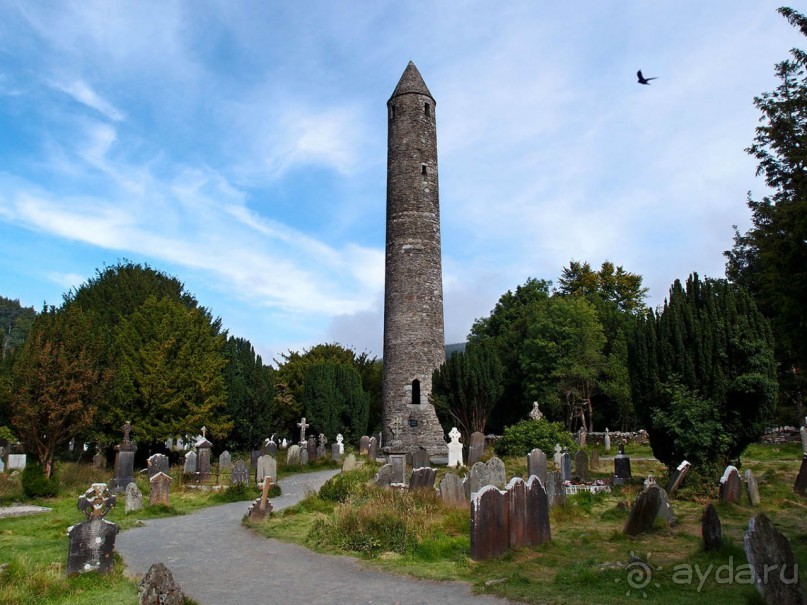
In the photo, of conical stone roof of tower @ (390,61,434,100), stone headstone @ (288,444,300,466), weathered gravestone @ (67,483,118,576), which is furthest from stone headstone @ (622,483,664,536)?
conical stone roof of tower @ (390,61,434,100)

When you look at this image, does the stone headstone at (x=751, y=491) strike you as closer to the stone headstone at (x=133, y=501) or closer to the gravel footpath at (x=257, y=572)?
the gravel footpath at (x=257, y=572)

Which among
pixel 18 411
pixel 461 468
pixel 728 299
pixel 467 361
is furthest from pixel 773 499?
pixel 18 411

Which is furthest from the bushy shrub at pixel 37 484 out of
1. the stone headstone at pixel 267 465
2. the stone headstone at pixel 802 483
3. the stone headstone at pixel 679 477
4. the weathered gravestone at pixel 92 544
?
the stone headstone at pixel 802 483

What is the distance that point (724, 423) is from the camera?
1288 centimetres

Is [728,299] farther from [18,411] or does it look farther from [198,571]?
[18,411]

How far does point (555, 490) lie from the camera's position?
36.2 feet

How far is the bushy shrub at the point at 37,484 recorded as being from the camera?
1459 cm

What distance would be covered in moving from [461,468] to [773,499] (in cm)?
994

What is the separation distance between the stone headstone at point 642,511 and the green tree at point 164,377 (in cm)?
1714

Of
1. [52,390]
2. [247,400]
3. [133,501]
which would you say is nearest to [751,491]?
[133,501]

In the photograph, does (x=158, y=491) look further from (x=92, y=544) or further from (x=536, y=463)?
(x=536, y=463)

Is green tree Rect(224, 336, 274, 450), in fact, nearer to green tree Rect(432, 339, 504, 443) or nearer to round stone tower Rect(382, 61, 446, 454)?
round stone tower Rect(382, 61, 446, 454)

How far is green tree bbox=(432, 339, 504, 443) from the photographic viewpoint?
24078 mm

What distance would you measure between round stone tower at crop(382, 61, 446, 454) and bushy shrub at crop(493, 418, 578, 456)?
655 centimetres
